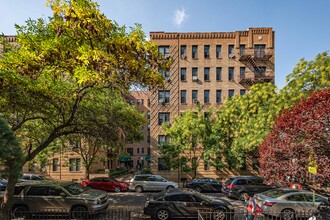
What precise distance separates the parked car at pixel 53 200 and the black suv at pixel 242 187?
31.6ft

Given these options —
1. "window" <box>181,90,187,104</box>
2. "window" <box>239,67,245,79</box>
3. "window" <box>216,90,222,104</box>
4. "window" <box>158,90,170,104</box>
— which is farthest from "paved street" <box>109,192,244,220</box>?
"window" <box>239,67,245,79</box>

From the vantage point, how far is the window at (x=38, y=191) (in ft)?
38.6

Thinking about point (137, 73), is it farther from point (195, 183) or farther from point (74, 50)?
point (195, 183)

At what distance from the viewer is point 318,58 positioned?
59.3 feet

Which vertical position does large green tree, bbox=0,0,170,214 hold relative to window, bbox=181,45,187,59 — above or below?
below

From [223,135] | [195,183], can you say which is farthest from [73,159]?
[223,135]

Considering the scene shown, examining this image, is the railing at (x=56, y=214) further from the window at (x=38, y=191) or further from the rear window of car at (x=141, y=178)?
the rear window of car at (x=141, y=178)

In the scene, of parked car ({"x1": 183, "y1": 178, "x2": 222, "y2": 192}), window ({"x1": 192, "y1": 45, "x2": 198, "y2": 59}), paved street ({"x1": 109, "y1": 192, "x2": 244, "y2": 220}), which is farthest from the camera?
window ({"x1": 192, "y1": 45, "x2": 198, "y2": 59})

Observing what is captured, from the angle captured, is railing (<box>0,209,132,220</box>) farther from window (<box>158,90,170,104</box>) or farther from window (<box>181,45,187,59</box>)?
window (<box>181,45,187,59</box>)

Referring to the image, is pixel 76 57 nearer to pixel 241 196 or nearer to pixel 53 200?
Answer: pixel 53 200

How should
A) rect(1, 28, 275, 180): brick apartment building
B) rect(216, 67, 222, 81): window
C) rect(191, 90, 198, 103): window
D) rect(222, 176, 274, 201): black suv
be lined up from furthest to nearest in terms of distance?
1. rect(216, 67, 222, 81): window
2. rect(191, 90, 198, 103): window
3. rect(1, 28, 275, 180): brick apartment building
4. rect(222, 176, 274, 201): black suv

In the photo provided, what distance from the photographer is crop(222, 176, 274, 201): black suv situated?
52.6ft

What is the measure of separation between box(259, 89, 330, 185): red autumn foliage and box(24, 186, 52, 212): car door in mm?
11768

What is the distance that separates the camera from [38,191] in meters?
11.8
